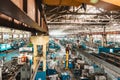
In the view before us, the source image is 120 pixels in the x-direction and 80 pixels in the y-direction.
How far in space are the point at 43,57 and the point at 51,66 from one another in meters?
4.50

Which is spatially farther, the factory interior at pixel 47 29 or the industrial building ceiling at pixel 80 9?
the factory interior at pixel 47 29

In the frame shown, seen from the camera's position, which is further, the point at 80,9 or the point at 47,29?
the point at 47,29

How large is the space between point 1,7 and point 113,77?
10.8 m

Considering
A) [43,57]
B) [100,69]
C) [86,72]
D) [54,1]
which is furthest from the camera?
[86,72]

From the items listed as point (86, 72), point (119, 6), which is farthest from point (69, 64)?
point (119, 6)

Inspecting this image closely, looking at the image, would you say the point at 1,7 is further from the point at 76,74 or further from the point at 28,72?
the point at 76,74

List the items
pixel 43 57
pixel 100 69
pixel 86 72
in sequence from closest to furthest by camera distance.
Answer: pixel 43 57 < pixel 100 69 < pixel 86 72

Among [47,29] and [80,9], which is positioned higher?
[80,9]

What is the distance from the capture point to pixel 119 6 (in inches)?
77.4


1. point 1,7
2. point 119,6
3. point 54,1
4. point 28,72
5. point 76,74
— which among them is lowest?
point 76,74

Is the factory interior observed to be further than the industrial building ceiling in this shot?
Yes

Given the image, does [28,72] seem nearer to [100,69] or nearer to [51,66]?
[100,69]

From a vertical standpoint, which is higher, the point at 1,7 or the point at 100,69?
the point at 1,7

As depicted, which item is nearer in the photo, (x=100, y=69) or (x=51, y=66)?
(x=100, y=69)
